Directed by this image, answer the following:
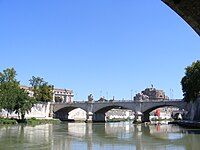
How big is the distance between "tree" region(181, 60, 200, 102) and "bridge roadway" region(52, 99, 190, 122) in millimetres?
13771

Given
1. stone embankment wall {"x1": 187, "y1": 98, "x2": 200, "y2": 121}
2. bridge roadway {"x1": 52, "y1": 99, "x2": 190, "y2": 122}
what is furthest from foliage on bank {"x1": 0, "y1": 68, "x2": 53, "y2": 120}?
stone embankment wall {"x1": 187, "y1": 98, "x2": 200, "y2": 121}

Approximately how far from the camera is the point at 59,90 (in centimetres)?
13675

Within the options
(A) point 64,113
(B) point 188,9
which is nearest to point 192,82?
(B) point 188,9

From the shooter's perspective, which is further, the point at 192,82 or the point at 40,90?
the point at 40,90

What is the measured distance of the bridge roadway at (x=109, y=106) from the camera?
Result: 226ft

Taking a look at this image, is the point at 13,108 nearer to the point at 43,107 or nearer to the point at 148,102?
the point at 43,107

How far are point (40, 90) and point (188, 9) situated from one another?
229 ft

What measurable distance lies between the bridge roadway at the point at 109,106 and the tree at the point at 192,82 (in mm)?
13771

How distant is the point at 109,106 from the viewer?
7712 cm

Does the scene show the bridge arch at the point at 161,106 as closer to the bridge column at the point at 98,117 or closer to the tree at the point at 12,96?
the bridge column at the point at 98,117

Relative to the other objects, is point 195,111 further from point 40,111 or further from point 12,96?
point 40,111

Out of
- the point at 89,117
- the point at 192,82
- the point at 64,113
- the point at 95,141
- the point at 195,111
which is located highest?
the point at 192,82

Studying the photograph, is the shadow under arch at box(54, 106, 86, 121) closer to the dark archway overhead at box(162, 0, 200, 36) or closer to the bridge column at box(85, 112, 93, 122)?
the bridge column at box(85, 112, 93, 122)

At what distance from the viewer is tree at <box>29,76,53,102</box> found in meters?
71.2
